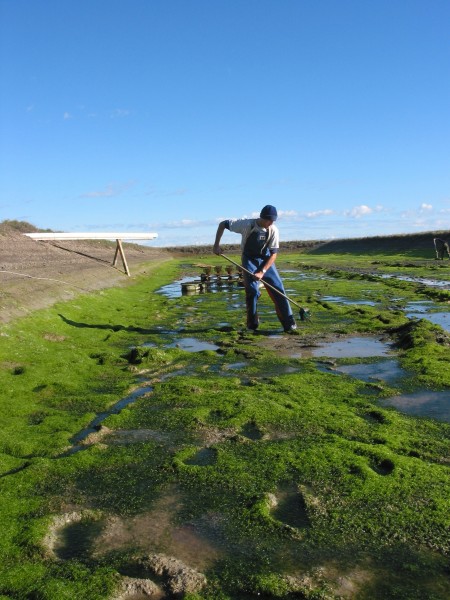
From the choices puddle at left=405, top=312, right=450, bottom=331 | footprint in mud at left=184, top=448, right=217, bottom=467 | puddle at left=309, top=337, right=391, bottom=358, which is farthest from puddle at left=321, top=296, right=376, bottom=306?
footprint in mud at left=184, top=448, right=217, bottom=467

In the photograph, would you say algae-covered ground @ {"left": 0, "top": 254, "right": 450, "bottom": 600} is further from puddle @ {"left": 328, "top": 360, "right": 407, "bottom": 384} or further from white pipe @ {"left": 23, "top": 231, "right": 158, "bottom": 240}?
white pipe @ {"left": 23, "top": 231, "right": 158, "bottom": 240}

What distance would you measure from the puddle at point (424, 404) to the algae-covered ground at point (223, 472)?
0.04m

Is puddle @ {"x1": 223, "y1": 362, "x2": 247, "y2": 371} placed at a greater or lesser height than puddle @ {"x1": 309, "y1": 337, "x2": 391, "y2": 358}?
greater

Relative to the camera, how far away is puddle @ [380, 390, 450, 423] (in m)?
6.27

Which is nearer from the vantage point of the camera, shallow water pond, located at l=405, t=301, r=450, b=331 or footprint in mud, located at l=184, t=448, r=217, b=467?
footprint in mud, located at l=184, t=448, r=217, b=467

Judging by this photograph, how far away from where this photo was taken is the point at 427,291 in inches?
802

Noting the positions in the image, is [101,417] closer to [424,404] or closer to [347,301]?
[424,404]

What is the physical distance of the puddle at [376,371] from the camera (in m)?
7.97

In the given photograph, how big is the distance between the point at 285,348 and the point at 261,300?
915cm

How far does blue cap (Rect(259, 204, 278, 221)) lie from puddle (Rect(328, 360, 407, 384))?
398 centimetres

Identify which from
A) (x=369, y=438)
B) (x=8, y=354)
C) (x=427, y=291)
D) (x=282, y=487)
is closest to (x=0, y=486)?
(x=282, y=487)

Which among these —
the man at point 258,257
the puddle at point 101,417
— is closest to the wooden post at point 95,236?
the man at point 258,257

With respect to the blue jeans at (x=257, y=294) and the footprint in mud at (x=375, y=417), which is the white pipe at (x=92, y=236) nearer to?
the blue jeans at (x=257, y=294)

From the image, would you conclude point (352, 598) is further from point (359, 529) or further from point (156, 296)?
point (156, 296)
